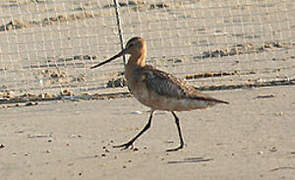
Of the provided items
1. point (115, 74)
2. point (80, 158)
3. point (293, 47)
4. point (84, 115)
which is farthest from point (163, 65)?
point (80, 158)

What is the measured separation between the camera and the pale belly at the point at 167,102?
8.02m

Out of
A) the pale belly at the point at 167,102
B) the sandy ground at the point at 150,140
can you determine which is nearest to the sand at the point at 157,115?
the sandy ground at the point at 150,140

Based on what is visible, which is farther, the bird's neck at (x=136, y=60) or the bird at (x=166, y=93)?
the bird's neck at (x=136, y=60)

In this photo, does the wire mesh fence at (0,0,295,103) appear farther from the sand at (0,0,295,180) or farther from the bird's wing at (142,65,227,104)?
the bird's wing at (142,65,227,104)

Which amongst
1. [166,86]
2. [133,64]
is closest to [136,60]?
[133,64]

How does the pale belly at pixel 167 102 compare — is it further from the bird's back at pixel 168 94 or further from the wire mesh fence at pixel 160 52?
the wire mesh fence at pixel 160 52

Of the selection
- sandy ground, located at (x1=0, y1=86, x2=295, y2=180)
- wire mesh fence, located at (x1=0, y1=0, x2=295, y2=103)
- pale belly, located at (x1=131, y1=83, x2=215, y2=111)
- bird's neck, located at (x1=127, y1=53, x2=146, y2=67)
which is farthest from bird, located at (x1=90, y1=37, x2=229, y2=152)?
wire mesh fence, located at (x1=0, y1=0, x2=295, y2=103)

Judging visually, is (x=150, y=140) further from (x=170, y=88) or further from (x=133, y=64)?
(x=170, y=88)

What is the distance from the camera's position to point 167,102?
26.5 feet

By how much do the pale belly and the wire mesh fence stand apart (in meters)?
3.68

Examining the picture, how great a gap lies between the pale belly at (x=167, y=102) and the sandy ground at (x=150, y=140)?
0.46m

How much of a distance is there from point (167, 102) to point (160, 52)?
8.07 m

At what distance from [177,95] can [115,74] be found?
20.3ft

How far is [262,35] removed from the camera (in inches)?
680
